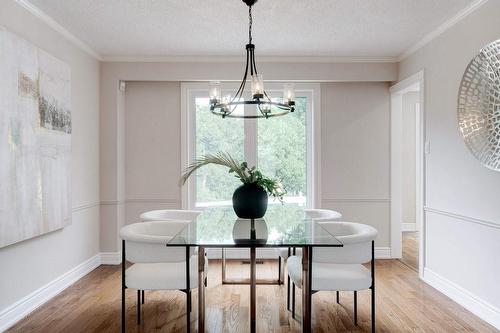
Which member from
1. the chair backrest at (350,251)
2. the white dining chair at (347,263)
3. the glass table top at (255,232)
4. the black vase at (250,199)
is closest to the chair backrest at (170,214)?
the glass table top at (255,232)

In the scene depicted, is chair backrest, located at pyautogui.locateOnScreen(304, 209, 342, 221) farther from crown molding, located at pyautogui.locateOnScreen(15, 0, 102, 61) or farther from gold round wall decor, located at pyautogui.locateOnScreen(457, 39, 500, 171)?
crown molding, located at pyautogui.locateOnScreen(15, 0, 102, 61)

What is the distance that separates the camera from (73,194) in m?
3.79

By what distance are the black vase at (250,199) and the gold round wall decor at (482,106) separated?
1.65 meters

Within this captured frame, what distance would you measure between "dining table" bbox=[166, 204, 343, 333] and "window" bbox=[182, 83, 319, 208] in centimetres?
188

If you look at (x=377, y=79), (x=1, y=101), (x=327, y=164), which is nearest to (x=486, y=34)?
(x=377, y=79)

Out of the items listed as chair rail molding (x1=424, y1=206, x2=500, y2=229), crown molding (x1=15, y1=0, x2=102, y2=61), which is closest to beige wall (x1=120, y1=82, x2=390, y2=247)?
crown molding (x1=15, y1=0, x2=102, y2=61)

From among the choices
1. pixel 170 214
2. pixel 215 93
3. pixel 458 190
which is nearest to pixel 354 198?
pixel 458 190

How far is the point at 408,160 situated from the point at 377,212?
229 cm

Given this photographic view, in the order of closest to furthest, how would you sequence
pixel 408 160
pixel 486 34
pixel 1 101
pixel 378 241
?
1. pixel 1 101
2. pixel 486 34
3. pixel 378 241
4. pixel 408 160

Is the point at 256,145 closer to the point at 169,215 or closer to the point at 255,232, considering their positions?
the point at 169,215

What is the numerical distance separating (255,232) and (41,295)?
209 cm

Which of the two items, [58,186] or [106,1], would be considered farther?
[58,186]

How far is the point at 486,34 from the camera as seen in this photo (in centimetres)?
281

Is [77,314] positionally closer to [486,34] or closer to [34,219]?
[34,219]
